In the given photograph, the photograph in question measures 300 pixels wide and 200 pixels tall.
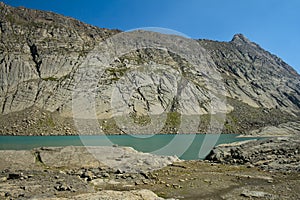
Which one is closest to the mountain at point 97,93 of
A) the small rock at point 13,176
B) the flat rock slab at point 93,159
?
the flat rock slab at point 93,159

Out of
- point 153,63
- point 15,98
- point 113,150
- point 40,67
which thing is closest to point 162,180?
point 113,150

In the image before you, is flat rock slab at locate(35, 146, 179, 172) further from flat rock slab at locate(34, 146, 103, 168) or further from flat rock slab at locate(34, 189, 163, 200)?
flat rock slab at locate(34, 189, 163, 200)

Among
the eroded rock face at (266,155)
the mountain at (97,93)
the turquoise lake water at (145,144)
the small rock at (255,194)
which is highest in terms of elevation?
the mountain at (97,93)

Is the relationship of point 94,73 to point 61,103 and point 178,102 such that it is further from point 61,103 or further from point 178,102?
point 178,102

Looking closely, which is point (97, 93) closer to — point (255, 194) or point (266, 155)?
point (266, 155)

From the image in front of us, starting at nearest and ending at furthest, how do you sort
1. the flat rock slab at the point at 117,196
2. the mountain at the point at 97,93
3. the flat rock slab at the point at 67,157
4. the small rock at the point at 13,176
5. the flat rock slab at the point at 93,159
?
1. the flat rock slab at the point at 117,196
2. the small rock at the point at 13,176
3. the flat rock slab at the point at 93,159
4. the flat rock slab at the point at 67,157
5. the mountain at the point at 97,93

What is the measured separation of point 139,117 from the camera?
144625 mm

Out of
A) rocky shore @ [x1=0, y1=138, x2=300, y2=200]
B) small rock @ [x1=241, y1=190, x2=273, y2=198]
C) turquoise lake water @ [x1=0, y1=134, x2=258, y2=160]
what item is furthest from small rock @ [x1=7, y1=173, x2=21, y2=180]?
turquoise lake water @ [x1=0, y1=134, x2=258, y2=160]

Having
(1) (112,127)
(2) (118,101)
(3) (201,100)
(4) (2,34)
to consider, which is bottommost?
(1) (112,127)

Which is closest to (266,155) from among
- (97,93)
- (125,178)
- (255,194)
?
(255,194)

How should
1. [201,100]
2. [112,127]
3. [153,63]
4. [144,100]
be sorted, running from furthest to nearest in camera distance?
[153,63] → [201,100] → [144,100] → [112,127]

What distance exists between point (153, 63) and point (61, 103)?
8038 cm

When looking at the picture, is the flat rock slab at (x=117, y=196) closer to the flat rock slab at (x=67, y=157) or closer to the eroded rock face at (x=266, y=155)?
the flat rock slab at (x=67, y=157)

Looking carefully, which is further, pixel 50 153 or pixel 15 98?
pixel 15 98
